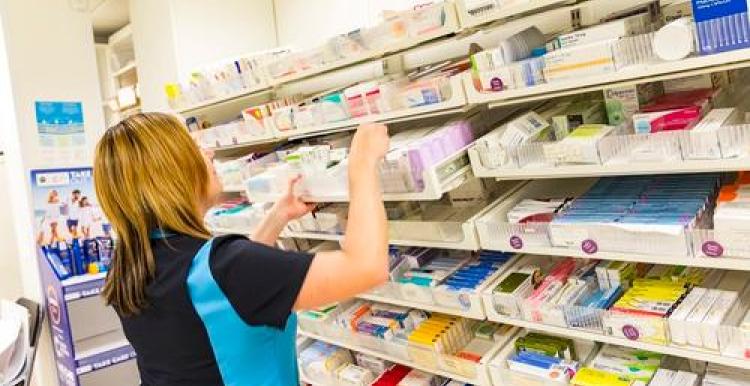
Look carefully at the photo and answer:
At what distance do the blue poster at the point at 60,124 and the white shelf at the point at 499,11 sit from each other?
9.46ft

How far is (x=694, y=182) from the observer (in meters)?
1.66

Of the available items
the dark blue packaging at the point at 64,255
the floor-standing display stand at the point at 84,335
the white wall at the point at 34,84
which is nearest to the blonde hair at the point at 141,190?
the floor-standing display stand at the point at 84,335

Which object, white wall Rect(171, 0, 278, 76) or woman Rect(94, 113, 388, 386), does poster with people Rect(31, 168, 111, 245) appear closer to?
white wall Rect(171, 0, 278, 76)

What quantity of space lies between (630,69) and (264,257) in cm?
96

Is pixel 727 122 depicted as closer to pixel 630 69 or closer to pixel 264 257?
pixel 630 69

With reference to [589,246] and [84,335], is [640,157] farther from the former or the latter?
[84,335]

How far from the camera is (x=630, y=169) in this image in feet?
4.77

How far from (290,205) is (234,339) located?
75 cm

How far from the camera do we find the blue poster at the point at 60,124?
354 cm

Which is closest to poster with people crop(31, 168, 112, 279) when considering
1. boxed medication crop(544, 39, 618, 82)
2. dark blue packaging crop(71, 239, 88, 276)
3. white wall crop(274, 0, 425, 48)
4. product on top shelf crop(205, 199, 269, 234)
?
dark blue packaging crop(71, 239, 88, 276)

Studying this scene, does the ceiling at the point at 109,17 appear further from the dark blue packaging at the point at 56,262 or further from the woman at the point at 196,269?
the woman at the point at 196,269

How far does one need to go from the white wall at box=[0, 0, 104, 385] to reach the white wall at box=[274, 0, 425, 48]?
52.2 inches

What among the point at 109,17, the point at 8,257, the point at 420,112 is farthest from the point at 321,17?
the point at 109,17

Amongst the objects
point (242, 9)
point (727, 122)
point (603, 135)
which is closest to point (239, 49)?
point (242, 9)
